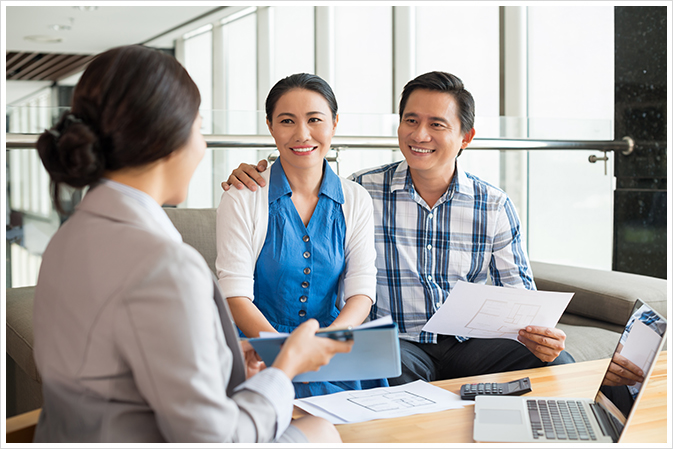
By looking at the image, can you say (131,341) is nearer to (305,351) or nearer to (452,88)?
(305,351)

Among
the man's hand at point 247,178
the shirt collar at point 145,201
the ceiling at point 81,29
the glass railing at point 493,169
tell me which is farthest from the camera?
the ceiling at point 81,29

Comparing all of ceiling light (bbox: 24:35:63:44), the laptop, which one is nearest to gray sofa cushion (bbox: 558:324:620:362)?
the laptop

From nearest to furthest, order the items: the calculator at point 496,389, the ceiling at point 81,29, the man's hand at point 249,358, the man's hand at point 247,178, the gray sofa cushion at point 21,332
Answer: the man's hand at point 249,358 → the calculator at point 496,389 → the man's hand at point 247,178 → the gray sofa cushion at point 21,332 → the ceiling at point 81,29

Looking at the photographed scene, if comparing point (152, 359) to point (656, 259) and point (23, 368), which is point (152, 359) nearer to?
point (23, 368)

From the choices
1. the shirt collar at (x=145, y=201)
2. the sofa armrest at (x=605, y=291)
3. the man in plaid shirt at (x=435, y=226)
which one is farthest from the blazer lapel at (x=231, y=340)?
the sofa armrest at (x=605, y=291)

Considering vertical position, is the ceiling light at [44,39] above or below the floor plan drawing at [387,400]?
above

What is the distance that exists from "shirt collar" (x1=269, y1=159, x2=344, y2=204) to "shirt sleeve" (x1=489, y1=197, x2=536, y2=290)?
564mm

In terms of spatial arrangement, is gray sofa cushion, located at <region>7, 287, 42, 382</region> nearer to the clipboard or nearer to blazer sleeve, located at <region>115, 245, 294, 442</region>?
the clipboard

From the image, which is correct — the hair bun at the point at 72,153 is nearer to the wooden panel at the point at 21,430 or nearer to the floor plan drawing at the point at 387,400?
the wooden panel at the point at 21,430

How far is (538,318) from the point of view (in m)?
1.57

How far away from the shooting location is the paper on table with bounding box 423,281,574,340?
58.2 inches

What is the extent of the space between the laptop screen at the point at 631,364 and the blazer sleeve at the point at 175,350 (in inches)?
27.0

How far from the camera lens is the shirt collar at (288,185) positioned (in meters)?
1.71

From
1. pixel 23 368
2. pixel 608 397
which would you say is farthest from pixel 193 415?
pixel 23 368
